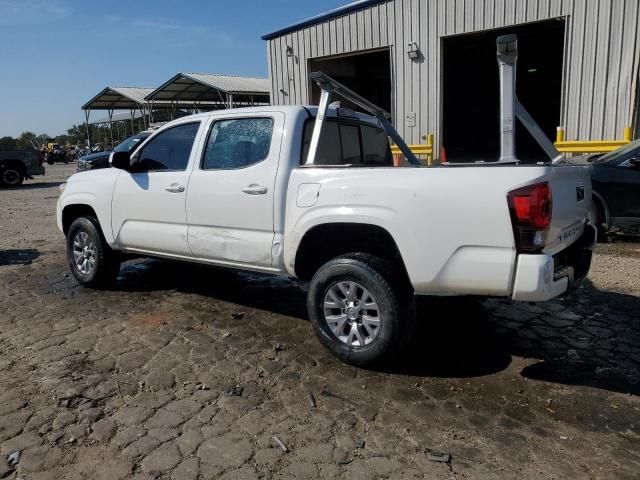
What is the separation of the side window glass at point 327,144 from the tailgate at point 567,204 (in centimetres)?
175

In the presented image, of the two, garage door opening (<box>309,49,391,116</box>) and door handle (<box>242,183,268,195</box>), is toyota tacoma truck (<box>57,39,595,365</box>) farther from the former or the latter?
garage door opening (<box>309,49,391,116</box>)

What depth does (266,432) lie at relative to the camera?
3033mm

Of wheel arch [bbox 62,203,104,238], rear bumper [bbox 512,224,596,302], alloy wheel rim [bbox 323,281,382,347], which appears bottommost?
alloy wheel rim [bbox 323,281,382,347]

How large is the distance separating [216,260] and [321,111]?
5.17 ft

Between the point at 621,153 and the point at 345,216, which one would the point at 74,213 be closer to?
the point at 345,216

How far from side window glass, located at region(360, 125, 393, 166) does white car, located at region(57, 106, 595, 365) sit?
0.02 meters

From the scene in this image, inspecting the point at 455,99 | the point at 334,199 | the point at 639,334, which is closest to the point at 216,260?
the point at 334,199

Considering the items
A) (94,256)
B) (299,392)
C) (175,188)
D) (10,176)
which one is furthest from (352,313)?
(10,176)

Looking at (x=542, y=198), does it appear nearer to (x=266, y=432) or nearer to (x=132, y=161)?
(x=266, y=432)

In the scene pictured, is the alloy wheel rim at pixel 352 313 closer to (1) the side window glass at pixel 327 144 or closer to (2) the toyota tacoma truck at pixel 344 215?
(2) the toyota tacoma truck at pixel 344 215

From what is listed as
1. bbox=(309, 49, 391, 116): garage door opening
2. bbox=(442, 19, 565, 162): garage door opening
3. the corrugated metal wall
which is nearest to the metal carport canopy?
bbox=(309, 49, 391, 116): garage door opening

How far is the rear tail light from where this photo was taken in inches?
121

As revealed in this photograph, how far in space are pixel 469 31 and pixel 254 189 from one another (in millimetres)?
10152

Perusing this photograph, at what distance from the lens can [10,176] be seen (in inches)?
814
